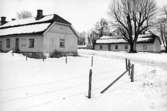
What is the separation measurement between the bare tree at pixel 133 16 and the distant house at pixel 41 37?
17059 millimetres

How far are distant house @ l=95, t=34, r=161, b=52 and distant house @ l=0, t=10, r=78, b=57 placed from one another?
25.4 m

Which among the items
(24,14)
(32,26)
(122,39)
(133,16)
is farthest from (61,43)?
(24,14)

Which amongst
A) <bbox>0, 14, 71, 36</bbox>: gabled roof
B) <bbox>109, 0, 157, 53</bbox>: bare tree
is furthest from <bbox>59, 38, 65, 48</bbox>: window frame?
<bbox>109, 0, 157, 53</bbox>: bare tree

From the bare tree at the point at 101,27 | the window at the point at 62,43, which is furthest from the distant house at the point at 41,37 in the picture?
the bare tree at the point at 101,27

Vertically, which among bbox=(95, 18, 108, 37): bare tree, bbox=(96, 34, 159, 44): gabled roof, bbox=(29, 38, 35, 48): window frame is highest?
bbox=(95, 18, 108, 37): bare tree

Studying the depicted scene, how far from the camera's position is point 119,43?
5209 centimetres

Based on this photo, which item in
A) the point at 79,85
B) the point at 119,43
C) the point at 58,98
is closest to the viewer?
the point at 58,98

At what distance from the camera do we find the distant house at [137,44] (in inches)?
1863

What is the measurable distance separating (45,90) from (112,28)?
3870 cm

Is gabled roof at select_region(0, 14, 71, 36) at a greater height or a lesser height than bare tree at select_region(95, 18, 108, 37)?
lesser

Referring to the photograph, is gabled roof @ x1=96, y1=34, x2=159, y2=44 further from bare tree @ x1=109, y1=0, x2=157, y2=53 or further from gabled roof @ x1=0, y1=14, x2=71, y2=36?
gabled roof @ x1=0, y1=14, x2=71, y2=36

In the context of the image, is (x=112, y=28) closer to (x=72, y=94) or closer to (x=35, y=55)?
(x=35, y=55)

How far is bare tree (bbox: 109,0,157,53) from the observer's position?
40469 millimetres

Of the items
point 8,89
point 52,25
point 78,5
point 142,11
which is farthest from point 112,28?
point 8,89
